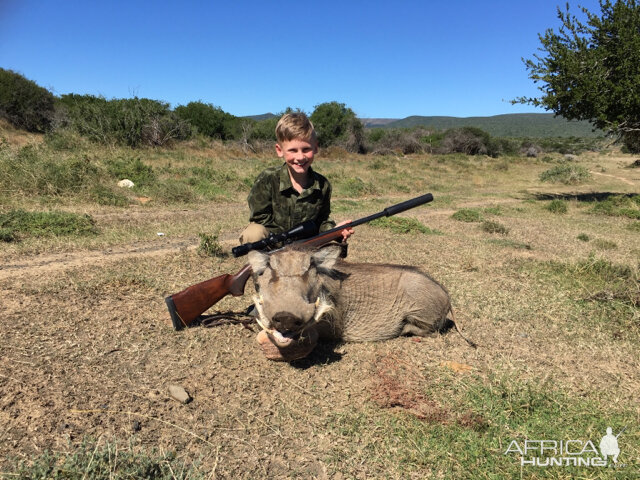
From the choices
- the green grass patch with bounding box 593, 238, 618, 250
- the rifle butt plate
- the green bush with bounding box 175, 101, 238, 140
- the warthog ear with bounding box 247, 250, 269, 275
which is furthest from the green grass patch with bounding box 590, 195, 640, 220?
the green bush with bounding box 175, 101, 238, 140

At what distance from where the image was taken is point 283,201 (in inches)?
154

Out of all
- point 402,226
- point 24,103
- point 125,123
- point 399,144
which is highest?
point 24,103

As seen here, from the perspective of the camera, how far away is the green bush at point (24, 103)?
67.8 ft

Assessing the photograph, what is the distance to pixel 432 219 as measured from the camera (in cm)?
994

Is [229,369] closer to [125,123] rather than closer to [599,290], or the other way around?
[599,290]

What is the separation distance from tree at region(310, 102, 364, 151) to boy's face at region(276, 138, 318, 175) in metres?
26.6

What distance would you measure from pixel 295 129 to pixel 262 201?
2.74ft

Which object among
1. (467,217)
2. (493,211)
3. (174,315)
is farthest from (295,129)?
(493,211)

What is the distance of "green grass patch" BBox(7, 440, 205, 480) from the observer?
172 cm

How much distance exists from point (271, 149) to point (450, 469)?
23.3m

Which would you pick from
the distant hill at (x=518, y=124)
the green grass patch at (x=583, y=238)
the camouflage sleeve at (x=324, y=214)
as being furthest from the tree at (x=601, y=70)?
the distant hill at (x=518, y=124)

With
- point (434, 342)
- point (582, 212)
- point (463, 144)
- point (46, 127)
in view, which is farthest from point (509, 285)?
point (463, 144)

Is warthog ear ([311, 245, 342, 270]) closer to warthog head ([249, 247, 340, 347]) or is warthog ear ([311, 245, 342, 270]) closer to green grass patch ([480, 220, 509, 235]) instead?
warthog head ([249, 247, 340, 347])

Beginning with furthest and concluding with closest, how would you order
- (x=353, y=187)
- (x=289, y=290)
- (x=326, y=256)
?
(x=353, y=187), (x=326, y=256), (x=289, y=290)
